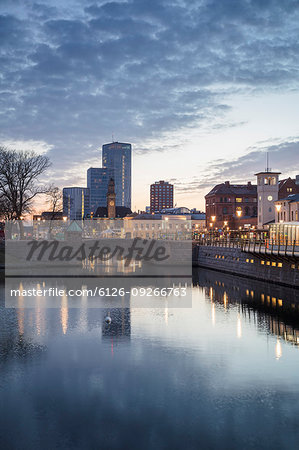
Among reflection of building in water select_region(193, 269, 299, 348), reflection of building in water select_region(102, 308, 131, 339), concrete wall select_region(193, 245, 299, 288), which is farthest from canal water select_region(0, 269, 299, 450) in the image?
concrete wall select_region(193, 245, 299, 288)

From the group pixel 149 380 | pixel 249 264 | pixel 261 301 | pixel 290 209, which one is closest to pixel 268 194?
pixel 290 209

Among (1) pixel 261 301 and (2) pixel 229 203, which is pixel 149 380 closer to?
(1) pixel 261 301

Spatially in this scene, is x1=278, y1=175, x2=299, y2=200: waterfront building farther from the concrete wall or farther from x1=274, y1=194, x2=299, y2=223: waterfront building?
the concrete wall

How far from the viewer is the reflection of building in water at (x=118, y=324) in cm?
3456

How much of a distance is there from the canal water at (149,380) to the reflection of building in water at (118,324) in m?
0.09

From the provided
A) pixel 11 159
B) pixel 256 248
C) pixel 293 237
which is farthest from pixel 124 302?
pixel 11 159

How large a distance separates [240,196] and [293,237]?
4874 inches

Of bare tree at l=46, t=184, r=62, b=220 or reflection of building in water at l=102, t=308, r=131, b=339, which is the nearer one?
reflection of building in water at l=102, t=308, r=131, b=339

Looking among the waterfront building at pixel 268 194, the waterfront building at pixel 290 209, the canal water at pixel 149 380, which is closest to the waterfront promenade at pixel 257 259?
the canal water at pixel 149 380

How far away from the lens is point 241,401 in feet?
71.3

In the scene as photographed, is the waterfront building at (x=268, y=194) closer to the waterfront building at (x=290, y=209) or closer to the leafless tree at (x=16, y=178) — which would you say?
the waterfront building at (x=290, y=209)

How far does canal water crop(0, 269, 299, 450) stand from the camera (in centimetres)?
1859

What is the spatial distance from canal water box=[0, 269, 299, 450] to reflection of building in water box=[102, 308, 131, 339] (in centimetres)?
9

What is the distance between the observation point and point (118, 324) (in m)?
37.8
